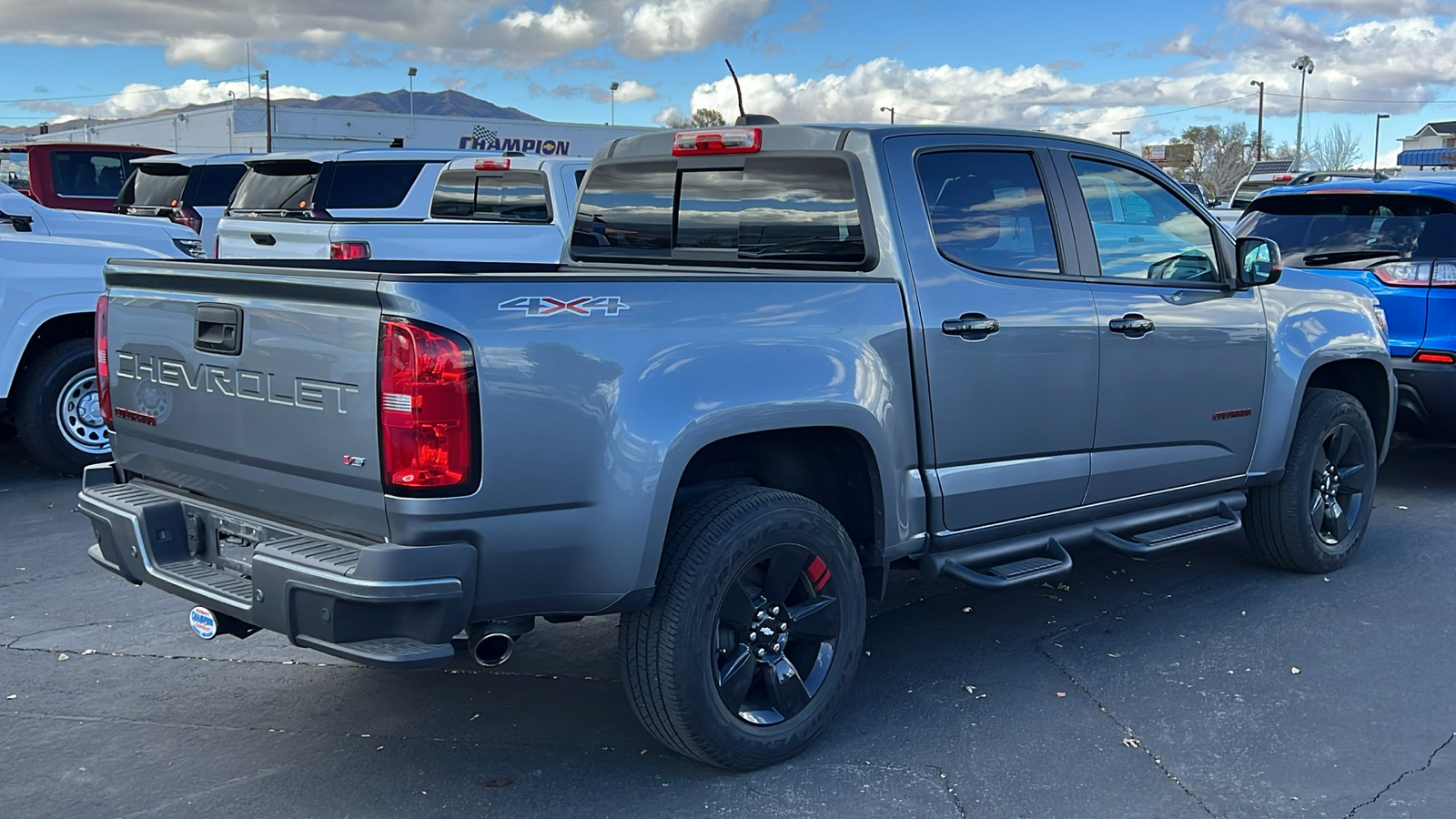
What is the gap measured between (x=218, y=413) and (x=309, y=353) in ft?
1.64

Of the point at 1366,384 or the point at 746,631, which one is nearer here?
the point at 746,631

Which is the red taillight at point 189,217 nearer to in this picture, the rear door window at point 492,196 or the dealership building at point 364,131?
the rear door window at point 492,196

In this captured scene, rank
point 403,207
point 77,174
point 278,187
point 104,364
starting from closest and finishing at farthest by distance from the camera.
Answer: point 104,364 < point 278,187 < point 403,207 < point 77,174

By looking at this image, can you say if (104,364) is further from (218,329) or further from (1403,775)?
(1403,775)

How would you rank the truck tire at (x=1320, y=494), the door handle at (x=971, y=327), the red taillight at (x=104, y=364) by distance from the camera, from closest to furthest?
the red taillight at (x=104, y=364) → the door handle at (x=971, y=327) → the truck tire at (x=1320, y=494)

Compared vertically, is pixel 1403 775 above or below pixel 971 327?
below

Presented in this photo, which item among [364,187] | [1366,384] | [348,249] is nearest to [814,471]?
[1366,384]

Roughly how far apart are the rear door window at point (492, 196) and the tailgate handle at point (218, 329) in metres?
6.41

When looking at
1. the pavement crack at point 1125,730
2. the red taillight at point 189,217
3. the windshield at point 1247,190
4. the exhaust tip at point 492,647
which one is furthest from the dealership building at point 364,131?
the exhaust tip at point 492,647

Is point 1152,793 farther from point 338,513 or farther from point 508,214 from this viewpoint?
point 508,214

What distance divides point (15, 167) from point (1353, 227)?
2386cm

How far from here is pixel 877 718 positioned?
427 cm

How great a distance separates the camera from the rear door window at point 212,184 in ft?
52.2

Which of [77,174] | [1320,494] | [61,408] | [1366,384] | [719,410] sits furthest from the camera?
[77,174]
